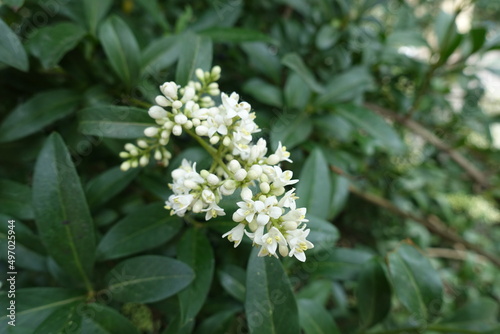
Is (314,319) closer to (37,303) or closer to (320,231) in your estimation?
(320,231)

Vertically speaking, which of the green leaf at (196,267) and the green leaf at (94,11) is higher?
the green leaf at (94,11)

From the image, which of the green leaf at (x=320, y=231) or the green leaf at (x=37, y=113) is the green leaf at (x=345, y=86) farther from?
the green leaf at (x=37, y=113)

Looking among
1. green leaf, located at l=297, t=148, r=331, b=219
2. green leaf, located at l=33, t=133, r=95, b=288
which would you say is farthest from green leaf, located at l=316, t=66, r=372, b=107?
green leaf, located at l=33, t=133, r=95, b=288

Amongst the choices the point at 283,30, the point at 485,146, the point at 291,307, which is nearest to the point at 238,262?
the point at 291,307

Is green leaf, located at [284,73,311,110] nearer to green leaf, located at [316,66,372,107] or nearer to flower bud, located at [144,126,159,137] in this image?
green leaf, located at [316,66,372,107]

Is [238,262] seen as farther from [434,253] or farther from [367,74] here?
[434,253]

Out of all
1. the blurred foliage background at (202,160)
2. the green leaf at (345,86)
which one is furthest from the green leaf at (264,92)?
the green leaf at (345,86)
